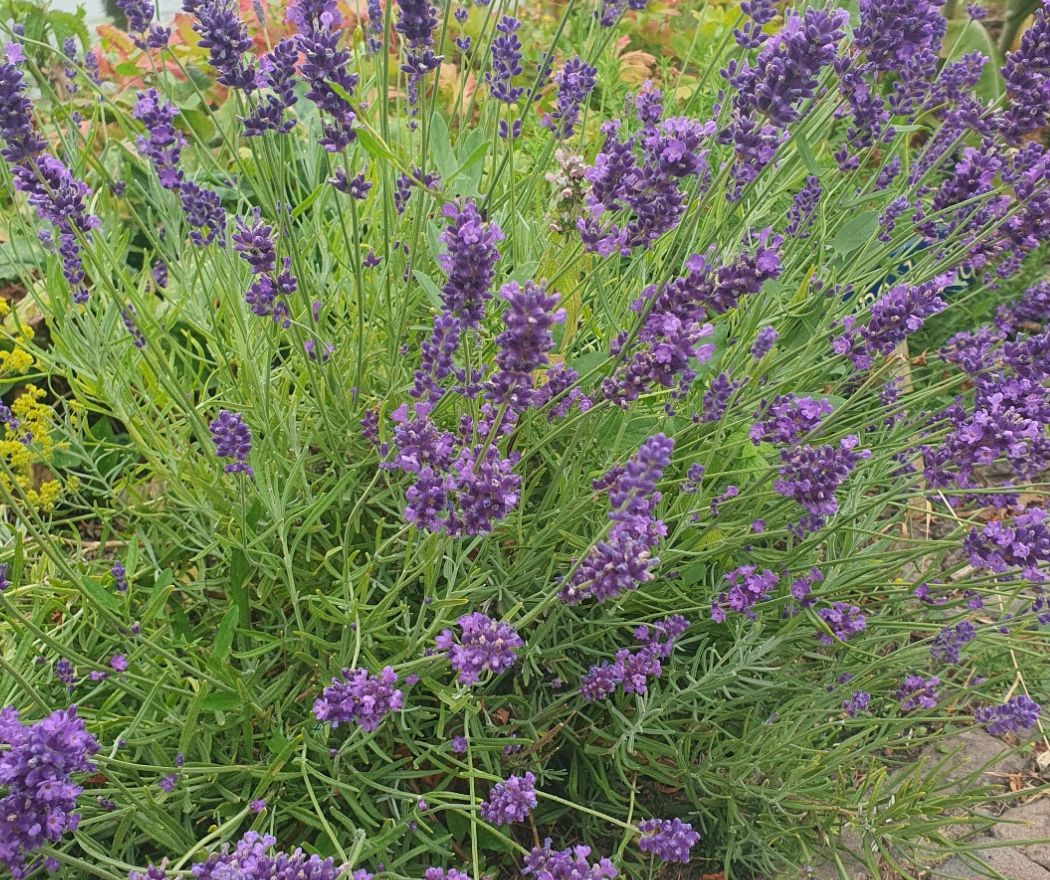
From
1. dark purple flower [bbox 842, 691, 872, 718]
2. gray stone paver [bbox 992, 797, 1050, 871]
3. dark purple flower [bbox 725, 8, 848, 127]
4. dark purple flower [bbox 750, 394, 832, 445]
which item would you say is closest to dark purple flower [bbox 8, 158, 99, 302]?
dark purple flower [bbox 725, 8, 848, 127]

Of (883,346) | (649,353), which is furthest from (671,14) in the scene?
(649,353)

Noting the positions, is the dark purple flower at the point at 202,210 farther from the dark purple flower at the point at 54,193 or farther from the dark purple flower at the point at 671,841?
the dark purple flower at the point at 671,841

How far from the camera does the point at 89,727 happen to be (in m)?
1.46

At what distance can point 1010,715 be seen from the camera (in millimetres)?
1799

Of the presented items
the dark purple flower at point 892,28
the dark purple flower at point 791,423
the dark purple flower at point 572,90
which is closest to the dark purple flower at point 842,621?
the dark purple flower at point 791,423

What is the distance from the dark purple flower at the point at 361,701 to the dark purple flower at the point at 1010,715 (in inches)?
49.0

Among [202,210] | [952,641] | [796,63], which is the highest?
[796,63]

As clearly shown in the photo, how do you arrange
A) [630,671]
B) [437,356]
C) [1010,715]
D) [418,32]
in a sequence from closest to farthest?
[418,32], [437,356], [630,671], [1010,715]

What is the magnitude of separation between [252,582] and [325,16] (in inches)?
45.7

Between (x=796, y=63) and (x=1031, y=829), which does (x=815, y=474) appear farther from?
(x=1031, y=829)

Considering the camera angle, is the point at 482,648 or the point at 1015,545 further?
the point at 1015,545

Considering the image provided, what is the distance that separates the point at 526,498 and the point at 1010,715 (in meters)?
1.08

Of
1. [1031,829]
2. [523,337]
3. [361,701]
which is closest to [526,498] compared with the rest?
[361,701]

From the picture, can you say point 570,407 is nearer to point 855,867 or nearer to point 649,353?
point 649,353
